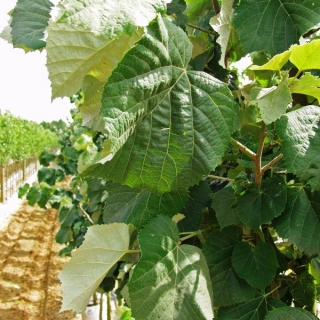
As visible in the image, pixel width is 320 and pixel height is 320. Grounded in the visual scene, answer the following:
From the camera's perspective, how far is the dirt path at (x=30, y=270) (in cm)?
664

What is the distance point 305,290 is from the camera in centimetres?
106

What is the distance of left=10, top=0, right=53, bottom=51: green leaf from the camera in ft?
2.89

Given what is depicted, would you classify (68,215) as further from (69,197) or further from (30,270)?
(30,270)

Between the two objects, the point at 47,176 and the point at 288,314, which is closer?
the point at 288,314

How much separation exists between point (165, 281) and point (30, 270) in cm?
830

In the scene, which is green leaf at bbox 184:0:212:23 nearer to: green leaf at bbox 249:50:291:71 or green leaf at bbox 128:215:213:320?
green leaf at bbox 249:50:291:71

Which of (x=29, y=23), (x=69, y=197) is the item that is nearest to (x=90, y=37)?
(x=29, y=23)

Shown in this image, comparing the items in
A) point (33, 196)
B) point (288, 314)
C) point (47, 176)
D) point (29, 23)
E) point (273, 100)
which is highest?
point (47, 176)

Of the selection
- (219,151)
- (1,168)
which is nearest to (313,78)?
(219,151)

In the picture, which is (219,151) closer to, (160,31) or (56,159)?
(160,31)

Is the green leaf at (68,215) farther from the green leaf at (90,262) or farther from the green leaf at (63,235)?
the green leaf at (90,262)

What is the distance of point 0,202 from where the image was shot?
1301cm

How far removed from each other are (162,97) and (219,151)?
13cm

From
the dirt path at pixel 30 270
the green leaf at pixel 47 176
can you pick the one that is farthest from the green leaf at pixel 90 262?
the dirt path at pixel 30 270
